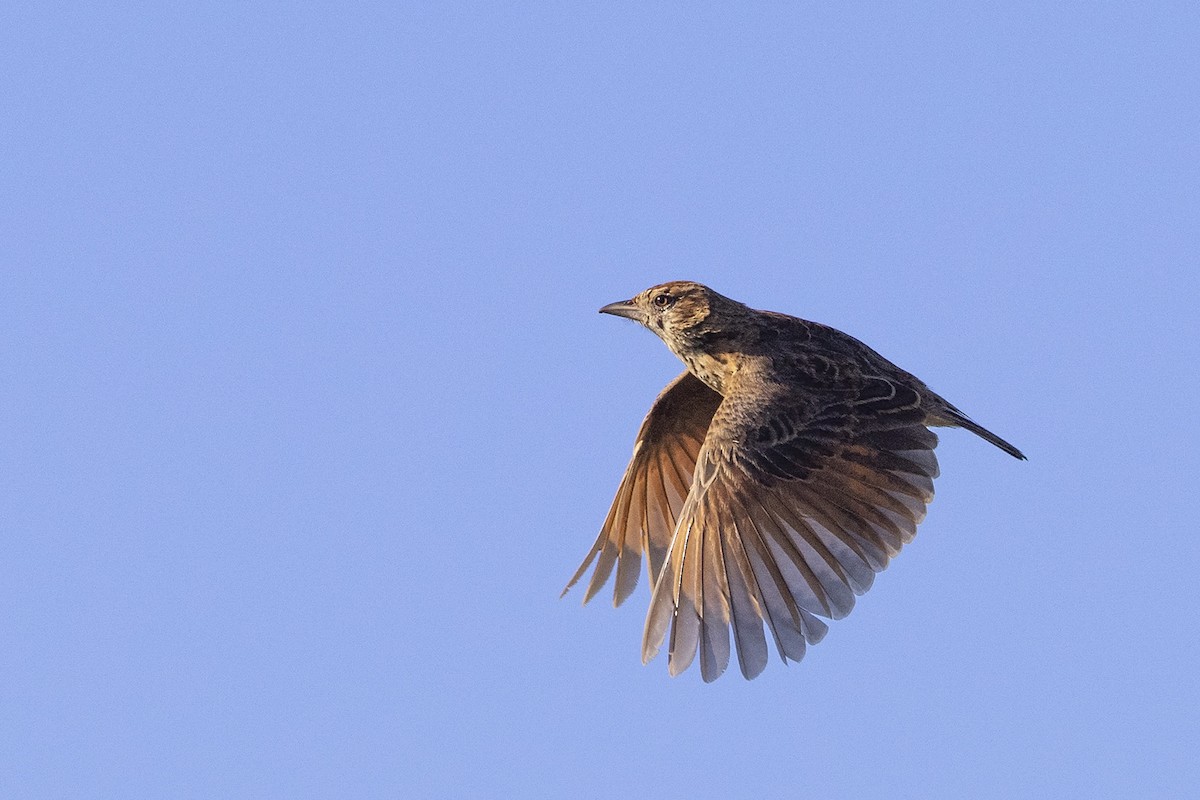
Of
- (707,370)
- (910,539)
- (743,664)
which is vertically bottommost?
(743,664)

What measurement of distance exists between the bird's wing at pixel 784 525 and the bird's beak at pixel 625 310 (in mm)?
1988

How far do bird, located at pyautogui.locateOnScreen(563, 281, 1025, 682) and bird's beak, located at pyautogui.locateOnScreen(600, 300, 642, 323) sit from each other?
651 millimetres

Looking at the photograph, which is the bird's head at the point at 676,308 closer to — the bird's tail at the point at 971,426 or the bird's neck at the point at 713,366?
the bird's neck at the point at 713,366

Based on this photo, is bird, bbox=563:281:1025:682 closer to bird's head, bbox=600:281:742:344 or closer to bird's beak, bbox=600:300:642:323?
bird's head, bbox=600:281:742:344

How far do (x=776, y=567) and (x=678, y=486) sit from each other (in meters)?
3.01

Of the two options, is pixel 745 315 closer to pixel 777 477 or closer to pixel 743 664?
pixel 777 477

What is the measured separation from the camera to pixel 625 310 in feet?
45.9

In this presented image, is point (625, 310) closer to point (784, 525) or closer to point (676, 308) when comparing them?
point (676, 308)

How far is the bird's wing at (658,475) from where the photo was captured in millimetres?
14180

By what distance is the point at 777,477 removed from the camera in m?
11.7

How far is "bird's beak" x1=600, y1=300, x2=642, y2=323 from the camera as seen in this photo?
13930 millimetres

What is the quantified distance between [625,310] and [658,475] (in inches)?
57.1

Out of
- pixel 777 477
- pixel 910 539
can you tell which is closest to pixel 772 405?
pixel 777 477

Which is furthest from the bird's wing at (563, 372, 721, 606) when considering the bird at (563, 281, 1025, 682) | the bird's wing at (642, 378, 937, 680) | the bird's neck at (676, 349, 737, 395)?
the bird's wing at (642, 378, 937, 680)
